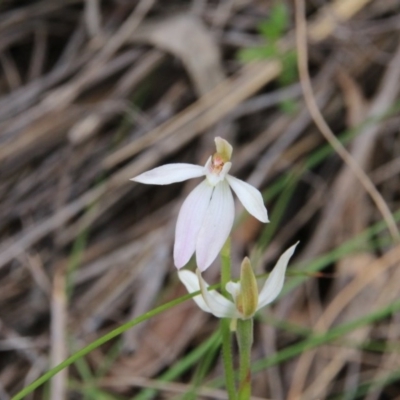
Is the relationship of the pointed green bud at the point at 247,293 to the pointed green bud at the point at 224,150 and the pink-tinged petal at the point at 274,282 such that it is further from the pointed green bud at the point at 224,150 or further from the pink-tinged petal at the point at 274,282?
the pointed green bud at the point at 224,150

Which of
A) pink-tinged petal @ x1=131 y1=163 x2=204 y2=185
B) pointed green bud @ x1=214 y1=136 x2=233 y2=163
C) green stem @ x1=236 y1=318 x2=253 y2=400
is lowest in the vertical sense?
green stem @ x1=236 y1=318 x2=253 y2=400

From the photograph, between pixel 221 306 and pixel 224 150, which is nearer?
pixel 221 306

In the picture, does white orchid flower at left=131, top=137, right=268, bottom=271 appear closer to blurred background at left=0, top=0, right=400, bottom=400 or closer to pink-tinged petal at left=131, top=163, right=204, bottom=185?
pink-tinged petal at left=131, top=163, right=204, bottom=185

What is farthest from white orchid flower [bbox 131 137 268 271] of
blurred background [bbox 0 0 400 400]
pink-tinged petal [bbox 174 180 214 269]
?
blurred background [bbox 0 0 400 400]

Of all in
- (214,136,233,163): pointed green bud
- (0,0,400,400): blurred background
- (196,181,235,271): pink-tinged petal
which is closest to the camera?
(196,181,235,271): pink-tinged petal

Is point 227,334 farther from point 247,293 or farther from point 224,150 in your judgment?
point 224,150

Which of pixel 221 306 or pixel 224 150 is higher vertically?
pixel 224 150

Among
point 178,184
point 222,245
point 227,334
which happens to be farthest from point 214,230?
point 178,184

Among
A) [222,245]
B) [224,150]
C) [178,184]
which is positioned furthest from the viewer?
[178,184]
